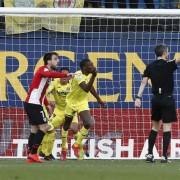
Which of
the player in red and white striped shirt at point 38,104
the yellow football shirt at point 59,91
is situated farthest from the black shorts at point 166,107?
the yellow football shirt at point 59,91

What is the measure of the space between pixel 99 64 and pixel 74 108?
64.9 inches

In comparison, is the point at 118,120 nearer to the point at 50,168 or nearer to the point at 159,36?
the point at 159,36

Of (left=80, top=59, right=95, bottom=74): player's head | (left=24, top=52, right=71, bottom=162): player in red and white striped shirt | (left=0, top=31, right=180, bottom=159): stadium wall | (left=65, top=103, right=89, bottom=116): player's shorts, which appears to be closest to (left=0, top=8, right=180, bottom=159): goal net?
(left=0, top=31, right=180, bottom=159): stadium wall

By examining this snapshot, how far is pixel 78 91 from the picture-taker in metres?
12.7

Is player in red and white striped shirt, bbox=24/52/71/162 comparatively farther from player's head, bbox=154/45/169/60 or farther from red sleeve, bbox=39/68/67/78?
player's head, bbox=154/45/169/60

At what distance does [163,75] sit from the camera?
1091 cm

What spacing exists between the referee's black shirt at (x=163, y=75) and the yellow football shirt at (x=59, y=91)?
255 centimetres

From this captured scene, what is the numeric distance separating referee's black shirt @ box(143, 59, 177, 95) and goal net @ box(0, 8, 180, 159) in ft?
9.37

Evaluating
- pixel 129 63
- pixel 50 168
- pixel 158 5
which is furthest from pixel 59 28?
pixel 50 168

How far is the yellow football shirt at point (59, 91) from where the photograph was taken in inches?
520

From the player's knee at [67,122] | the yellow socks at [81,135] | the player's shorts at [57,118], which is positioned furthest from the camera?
the player's shorts at [57,118]

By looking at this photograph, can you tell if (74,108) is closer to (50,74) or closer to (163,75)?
(50,74)

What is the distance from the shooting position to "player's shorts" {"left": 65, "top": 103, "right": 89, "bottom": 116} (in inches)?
494

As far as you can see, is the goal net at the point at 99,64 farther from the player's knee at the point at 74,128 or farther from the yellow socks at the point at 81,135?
the yellow socks at the point at 81,135
